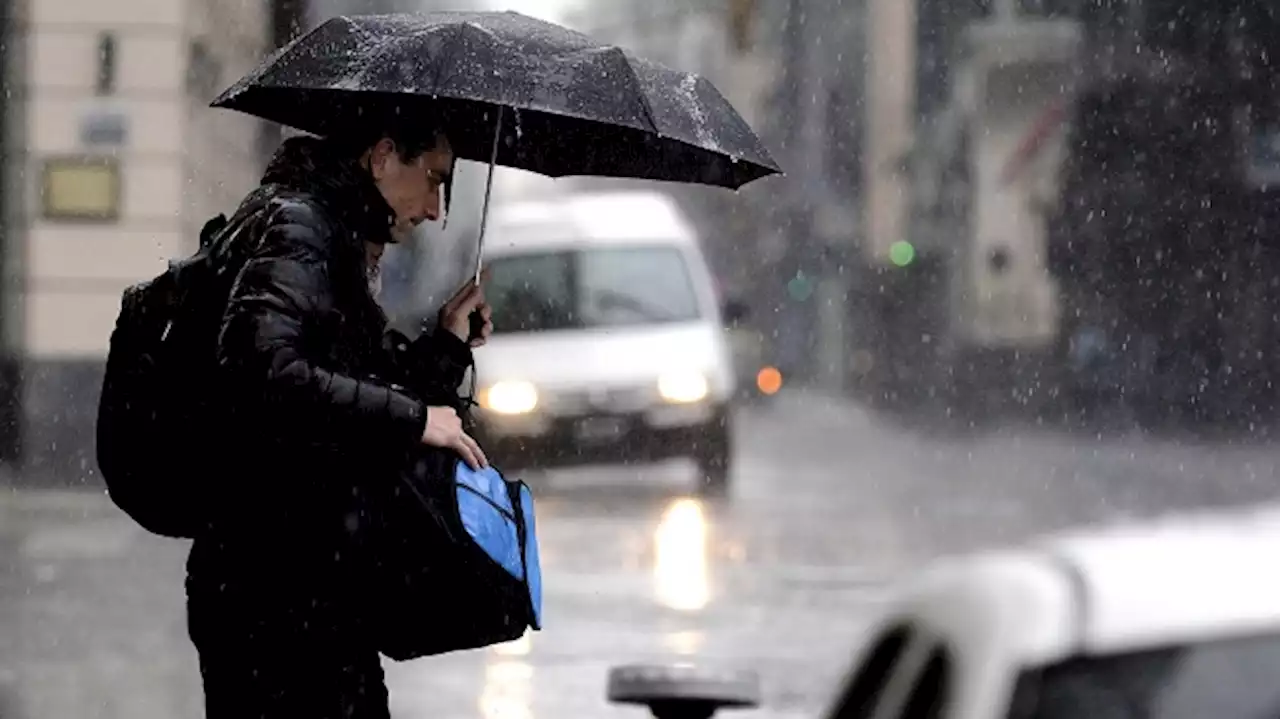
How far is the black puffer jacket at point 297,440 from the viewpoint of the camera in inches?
160

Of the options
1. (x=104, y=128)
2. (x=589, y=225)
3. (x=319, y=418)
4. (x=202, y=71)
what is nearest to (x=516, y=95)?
(x=319, y=418)

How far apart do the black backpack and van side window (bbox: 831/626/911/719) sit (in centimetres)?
221

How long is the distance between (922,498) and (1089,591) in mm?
17411

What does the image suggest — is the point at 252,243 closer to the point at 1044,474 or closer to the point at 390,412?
the point at 390,412

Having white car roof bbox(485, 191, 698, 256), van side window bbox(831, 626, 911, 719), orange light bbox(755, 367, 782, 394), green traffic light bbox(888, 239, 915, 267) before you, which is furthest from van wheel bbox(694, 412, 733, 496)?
green traffic light bbox(888, 239, 915, 267)

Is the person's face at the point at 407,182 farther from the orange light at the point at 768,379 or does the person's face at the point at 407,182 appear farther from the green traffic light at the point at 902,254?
the green traffic light at the point at 902,254

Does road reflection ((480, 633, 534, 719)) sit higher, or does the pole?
road reflection ((480, 633, 534, 719))

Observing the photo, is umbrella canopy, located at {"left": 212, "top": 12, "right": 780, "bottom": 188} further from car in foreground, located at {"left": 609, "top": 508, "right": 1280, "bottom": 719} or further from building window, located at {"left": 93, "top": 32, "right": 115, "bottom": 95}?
building window, located at {"left": 93, "top": 32, "right": 115, "bottom": 95}

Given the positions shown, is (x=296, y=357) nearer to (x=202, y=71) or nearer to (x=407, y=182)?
(x=407, y=182)

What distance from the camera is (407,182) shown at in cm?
438

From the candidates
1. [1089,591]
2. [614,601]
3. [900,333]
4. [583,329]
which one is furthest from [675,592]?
[900,333]

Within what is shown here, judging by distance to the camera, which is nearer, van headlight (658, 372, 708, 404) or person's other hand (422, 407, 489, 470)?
person's other hand (422, 407, 489, 470)

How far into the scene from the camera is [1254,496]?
18984 mm

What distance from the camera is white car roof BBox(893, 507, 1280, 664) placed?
1.75m
